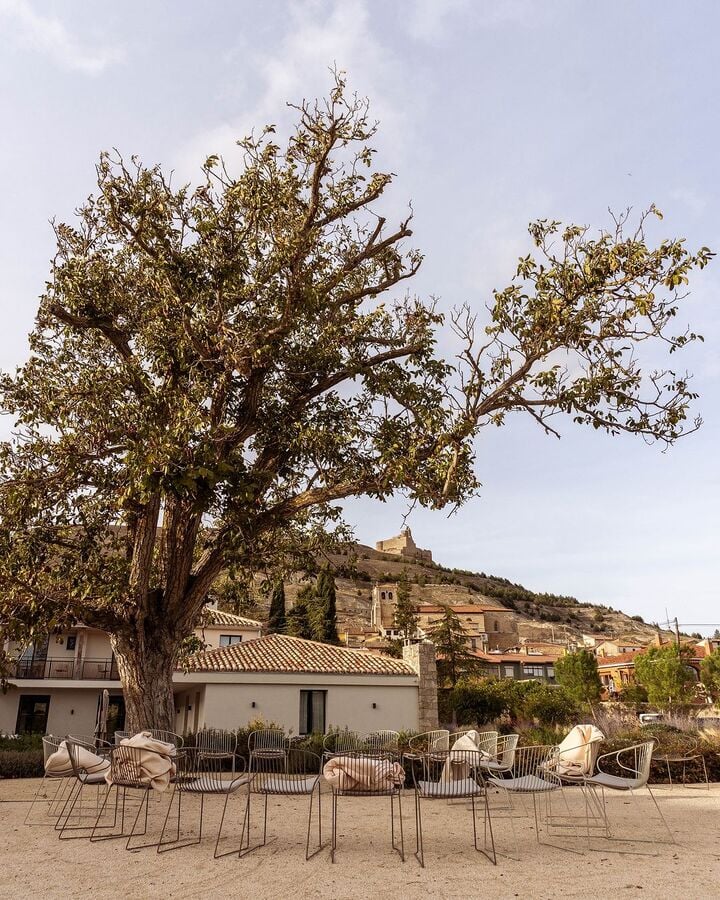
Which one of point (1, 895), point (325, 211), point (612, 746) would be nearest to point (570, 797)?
point (612, 746)

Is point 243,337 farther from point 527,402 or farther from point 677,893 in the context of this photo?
point 677,893

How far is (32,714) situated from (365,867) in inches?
1024

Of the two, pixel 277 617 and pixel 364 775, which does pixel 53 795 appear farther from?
pixel 277 617

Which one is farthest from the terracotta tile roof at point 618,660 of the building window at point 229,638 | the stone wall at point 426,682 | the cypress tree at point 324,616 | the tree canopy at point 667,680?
the stone wall at point 426,682

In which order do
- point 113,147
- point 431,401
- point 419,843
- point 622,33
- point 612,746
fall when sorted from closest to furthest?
1. point 419,843
2. point 622,33
3. point 113,147
4. point 431,401
5. point 612,746

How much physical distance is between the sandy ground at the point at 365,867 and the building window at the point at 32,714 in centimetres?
2143

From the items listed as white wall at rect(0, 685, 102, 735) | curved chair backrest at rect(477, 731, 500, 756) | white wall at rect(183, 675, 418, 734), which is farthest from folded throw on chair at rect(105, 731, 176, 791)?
white wall at rect(0, 685, 102, 735)

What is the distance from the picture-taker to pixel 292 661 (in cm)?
2494

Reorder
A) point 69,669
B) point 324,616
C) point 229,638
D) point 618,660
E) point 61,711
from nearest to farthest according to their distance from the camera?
point 69,669 → point 61,711 → point 229,638 → point 324,616 → point 618,660

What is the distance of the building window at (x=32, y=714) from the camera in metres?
27.2

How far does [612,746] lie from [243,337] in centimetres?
1244

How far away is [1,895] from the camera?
17.3 ft

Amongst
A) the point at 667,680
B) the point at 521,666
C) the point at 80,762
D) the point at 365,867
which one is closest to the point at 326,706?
the point at 80,762

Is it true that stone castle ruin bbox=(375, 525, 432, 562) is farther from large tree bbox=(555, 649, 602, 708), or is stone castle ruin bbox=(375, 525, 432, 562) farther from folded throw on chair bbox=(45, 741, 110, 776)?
folded throw on chair bbox=(45, 741, 110, 776)
